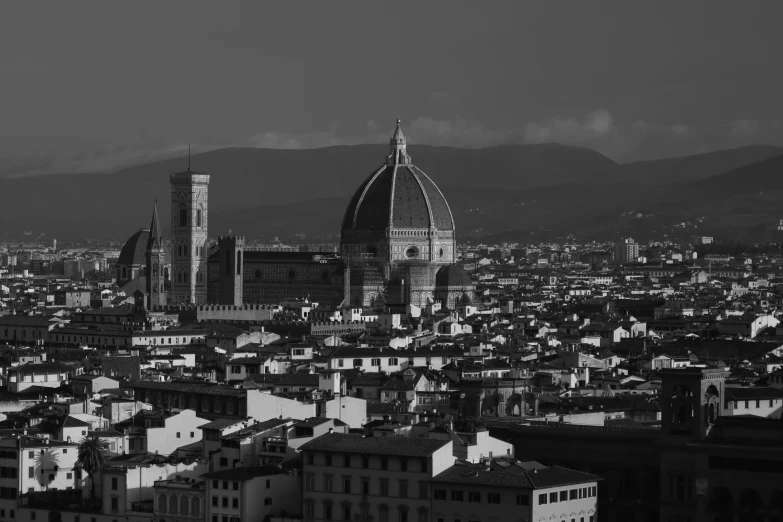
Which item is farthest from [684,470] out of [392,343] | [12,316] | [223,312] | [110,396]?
[223,312]

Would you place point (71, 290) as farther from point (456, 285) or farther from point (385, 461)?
point (385, 461)

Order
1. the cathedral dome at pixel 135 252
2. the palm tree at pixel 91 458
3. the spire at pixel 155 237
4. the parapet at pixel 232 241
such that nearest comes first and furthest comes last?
1. the palm tree at pixel 91 458
2. the spire at pixel 155 237
3. the parapet at pixel 232 241
4. the cathedral dome at pixel 135 252

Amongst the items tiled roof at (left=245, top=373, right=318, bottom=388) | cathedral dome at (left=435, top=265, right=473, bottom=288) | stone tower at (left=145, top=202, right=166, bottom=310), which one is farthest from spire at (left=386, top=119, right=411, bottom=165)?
tiled roof at (left=245, top=373, right=318, bottom=388)

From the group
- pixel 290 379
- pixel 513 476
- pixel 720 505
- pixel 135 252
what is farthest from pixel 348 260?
pixel 513 476

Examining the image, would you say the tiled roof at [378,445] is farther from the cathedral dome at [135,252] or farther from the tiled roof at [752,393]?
the cathedral dome at [135,252]

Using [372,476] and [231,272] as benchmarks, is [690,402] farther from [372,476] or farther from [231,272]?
[231,272]

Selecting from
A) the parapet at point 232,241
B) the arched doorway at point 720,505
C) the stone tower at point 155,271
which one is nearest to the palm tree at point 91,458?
the arched doorway at point 720,505
